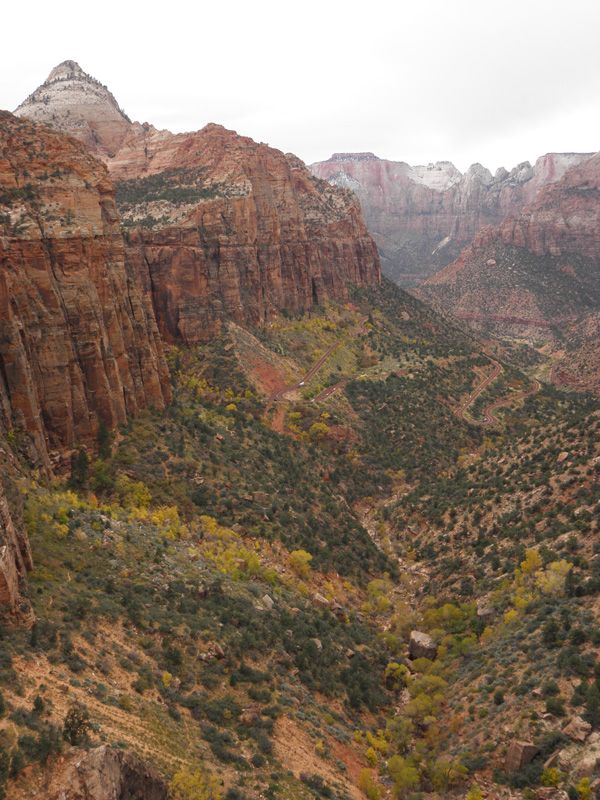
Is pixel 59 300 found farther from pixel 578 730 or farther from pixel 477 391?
pixel 477 391

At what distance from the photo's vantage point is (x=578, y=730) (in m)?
24.2

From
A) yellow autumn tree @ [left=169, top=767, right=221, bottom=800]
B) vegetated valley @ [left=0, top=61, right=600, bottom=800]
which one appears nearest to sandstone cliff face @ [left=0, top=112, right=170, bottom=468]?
vegetated valley @ [left=0, top=61, right=600, bottom=800]

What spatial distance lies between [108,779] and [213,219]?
277 ft

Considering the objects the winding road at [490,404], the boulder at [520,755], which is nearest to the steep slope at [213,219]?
the winding road at [490,404]

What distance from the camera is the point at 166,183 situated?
327ft

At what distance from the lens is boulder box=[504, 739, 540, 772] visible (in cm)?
2516

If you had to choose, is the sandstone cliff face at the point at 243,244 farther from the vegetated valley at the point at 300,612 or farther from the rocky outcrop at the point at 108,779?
the rocky outcrop at the point at 108,779

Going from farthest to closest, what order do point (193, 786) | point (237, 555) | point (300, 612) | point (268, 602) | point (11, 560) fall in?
point (237, 555) → point (300, 612) → point (268, 602) → point (11, 560) → point (193, 786)

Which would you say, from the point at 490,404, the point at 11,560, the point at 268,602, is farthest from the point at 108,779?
the point at 490,404

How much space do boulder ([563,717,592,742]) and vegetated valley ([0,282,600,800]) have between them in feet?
1.71

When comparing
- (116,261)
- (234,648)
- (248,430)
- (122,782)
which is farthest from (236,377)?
(122,782)

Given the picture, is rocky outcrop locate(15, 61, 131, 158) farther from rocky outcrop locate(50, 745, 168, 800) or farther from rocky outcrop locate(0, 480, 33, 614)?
rocky outcrop locate(50, 745, 168, 800)

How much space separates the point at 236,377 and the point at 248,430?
15827 millimetres

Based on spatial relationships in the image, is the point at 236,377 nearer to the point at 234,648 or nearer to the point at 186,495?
the point at 186,495
